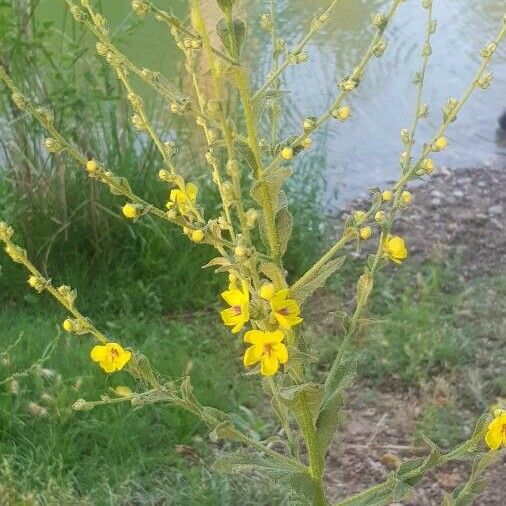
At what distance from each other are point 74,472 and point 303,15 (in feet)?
12.9

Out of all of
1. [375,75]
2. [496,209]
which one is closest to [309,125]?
[496,209]

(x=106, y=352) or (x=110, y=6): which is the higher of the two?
(x=110, y=6)

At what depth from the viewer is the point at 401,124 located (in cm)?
530

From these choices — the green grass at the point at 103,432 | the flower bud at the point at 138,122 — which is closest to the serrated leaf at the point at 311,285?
the flower bud at the point at 138,122

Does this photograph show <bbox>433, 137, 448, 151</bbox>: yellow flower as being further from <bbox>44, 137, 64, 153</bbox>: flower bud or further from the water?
the water

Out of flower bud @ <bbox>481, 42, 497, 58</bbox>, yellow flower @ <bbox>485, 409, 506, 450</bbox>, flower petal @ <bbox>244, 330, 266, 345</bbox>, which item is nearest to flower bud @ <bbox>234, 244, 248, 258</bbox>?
flower petal @ <bbox>244, 330, 266, 345</bbox>

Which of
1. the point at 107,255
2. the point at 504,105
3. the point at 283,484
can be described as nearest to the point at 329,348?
the point at 107,255

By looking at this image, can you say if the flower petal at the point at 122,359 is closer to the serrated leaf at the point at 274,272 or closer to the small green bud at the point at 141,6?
the serrated leaf at the point at 274,272

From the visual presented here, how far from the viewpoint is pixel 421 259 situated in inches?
154

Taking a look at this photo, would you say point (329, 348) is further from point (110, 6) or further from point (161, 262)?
point (110, 6)

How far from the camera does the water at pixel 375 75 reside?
4988 mm

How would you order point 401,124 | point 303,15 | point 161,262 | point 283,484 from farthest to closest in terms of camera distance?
point 303,15, point 401,124, point 161,262, point 283,484

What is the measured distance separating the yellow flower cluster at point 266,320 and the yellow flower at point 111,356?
252mm

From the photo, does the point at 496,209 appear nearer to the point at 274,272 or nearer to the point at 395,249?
the point at 395,249
